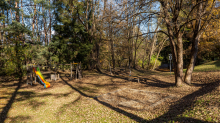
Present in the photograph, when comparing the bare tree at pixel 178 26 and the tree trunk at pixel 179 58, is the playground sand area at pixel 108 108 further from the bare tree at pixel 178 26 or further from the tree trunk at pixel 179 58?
the bare tree at pixel 178 26

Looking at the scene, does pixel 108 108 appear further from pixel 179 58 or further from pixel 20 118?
pixel 179 58

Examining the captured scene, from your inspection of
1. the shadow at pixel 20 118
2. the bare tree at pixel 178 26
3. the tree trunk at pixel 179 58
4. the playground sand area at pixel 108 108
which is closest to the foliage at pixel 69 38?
the playground sand area at pixel 108 108

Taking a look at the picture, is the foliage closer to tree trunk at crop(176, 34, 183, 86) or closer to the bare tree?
the bare tree

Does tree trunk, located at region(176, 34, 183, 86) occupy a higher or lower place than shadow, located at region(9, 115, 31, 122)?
higher

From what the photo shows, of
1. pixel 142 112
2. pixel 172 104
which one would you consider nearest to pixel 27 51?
pixel 142 112

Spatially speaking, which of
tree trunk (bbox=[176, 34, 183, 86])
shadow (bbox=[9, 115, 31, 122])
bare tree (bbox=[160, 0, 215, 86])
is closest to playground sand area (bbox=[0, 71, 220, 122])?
shadow (bbox=[9, 115, 31, 122])

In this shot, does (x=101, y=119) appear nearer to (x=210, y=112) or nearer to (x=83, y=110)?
(x=83, y=110)

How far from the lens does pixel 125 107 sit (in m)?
6.43

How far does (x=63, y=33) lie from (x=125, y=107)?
14.9 m

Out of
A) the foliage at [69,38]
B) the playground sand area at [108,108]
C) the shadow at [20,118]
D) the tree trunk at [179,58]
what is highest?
the foliage at [69,38]

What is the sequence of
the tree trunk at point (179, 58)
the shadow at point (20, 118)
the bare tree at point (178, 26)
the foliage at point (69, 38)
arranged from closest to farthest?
the shadow at point (20, 118), the bare tree at point (178, 26), the tree trunk at point (179, 58), the foliage at point (69, 38)

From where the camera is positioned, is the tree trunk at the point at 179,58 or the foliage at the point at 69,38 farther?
the foliage at the point at 69,38

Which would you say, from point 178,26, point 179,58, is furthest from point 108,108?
point 178,26

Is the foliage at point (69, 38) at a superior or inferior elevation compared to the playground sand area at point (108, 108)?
superior
